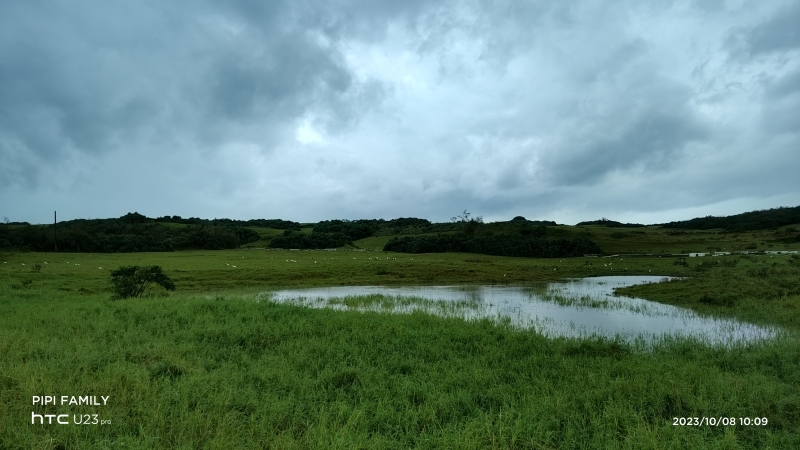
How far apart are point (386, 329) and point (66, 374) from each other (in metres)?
7.95

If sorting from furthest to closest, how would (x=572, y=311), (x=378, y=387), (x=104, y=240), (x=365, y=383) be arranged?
(x=104, y=240) < (x=572, y=311) < (x=365, y=383) < (x=378, y=387)

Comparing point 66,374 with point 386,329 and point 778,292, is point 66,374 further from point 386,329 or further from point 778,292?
point 778,292

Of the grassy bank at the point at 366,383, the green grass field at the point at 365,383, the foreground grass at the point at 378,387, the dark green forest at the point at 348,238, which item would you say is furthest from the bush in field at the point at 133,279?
the dark green forest at the point at 348,238

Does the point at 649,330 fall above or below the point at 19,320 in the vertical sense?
below

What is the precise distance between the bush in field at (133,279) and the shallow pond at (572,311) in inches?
260

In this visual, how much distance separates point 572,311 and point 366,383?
15211mm

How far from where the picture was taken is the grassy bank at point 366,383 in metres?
6.14

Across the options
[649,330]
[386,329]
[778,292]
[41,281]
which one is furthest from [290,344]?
[41,281]

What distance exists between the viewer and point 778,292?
1986 cm

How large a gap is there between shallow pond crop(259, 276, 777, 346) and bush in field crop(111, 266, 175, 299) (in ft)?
21.7

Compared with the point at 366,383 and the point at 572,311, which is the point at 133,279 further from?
the point at 572,311

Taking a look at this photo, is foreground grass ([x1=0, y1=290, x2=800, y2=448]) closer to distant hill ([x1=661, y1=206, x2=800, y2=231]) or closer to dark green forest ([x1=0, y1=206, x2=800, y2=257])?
dark green forest ([x1=0, y1=206, x2=800, y2=257])

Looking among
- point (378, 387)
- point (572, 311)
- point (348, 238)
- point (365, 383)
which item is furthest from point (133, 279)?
point (348, 238)

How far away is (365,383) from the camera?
27.7 feet
